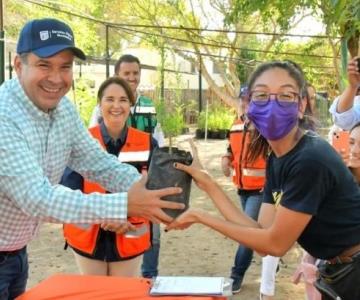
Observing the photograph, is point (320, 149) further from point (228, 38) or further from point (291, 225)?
point (228, 38)

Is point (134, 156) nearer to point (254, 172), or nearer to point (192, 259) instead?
point (254, 172)

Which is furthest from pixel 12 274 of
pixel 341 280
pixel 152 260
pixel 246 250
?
pixel 246 250

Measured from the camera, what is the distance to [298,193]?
202 centimetres

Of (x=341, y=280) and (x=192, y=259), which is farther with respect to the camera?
(x=192, y=259)

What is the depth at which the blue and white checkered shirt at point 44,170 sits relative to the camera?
1.93 meters

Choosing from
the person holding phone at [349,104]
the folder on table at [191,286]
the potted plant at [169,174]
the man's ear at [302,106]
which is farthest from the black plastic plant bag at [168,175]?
the person holding phone at [349,104]

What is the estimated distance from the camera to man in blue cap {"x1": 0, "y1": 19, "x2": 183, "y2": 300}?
194 cm

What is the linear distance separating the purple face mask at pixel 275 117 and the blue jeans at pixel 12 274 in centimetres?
116

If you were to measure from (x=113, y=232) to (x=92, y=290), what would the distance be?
1.16m

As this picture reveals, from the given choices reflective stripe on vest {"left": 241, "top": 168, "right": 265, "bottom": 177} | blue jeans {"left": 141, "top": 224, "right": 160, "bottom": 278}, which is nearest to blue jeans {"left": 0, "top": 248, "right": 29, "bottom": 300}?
blue jeans {"left": 141, "top": 224, "right": 160, "bottom": 278}

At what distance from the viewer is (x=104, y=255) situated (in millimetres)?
3281

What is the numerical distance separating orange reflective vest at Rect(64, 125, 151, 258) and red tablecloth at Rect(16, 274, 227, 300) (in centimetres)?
96

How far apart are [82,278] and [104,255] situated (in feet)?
3.55

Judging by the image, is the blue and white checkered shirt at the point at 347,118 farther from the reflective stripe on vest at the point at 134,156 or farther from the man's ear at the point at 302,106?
the man's ear at the point at 302,106
